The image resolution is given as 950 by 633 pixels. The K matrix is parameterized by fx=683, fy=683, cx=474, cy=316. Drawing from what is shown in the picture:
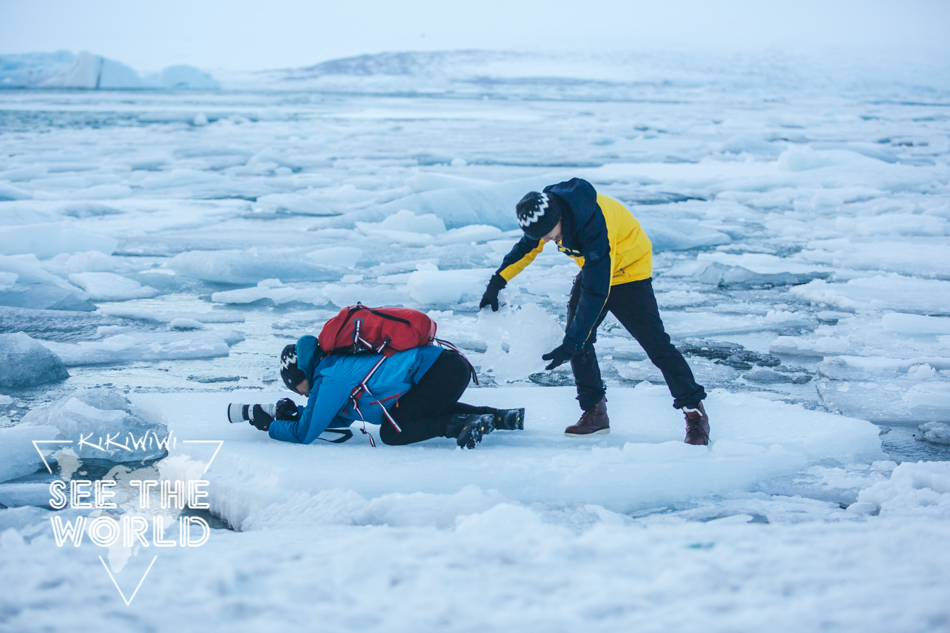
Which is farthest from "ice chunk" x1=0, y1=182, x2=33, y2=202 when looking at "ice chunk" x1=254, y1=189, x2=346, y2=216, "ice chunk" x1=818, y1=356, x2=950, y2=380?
"ice chunk" x1=818, y1=356, x2=950, y2=380

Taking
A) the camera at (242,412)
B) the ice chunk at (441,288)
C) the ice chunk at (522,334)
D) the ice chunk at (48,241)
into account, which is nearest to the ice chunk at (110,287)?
the ice chunk at (48,241)

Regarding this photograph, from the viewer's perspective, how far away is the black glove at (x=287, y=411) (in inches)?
92.7

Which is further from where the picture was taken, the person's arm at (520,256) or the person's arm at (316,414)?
the person's arm at (520,256)

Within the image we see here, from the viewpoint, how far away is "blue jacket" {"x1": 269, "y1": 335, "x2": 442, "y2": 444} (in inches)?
84.9

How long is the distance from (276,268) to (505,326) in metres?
2.88

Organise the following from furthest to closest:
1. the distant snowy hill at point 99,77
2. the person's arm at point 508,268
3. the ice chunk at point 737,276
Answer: the distant snowy hill at point 99,77 < the ice chunk at point 737,276 < the person's arm at point 508,268

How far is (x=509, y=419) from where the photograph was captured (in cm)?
234

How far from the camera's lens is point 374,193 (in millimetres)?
8531

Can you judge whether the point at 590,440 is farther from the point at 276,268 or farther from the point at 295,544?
the point at 276,268

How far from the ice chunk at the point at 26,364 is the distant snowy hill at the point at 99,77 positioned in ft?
141

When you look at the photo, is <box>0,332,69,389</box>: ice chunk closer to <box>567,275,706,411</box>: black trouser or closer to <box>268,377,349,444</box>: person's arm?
<box>268,377,349,444</box>: person's arm

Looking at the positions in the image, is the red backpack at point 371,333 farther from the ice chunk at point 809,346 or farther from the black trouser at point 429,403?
the ice chunk at point 809,346

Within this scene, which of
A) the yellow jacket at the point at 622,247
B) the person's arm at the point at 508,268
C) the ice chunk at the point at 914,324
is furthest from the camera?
the ice chunk at the point at 914,324

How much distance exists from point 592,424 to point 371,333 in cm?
83
